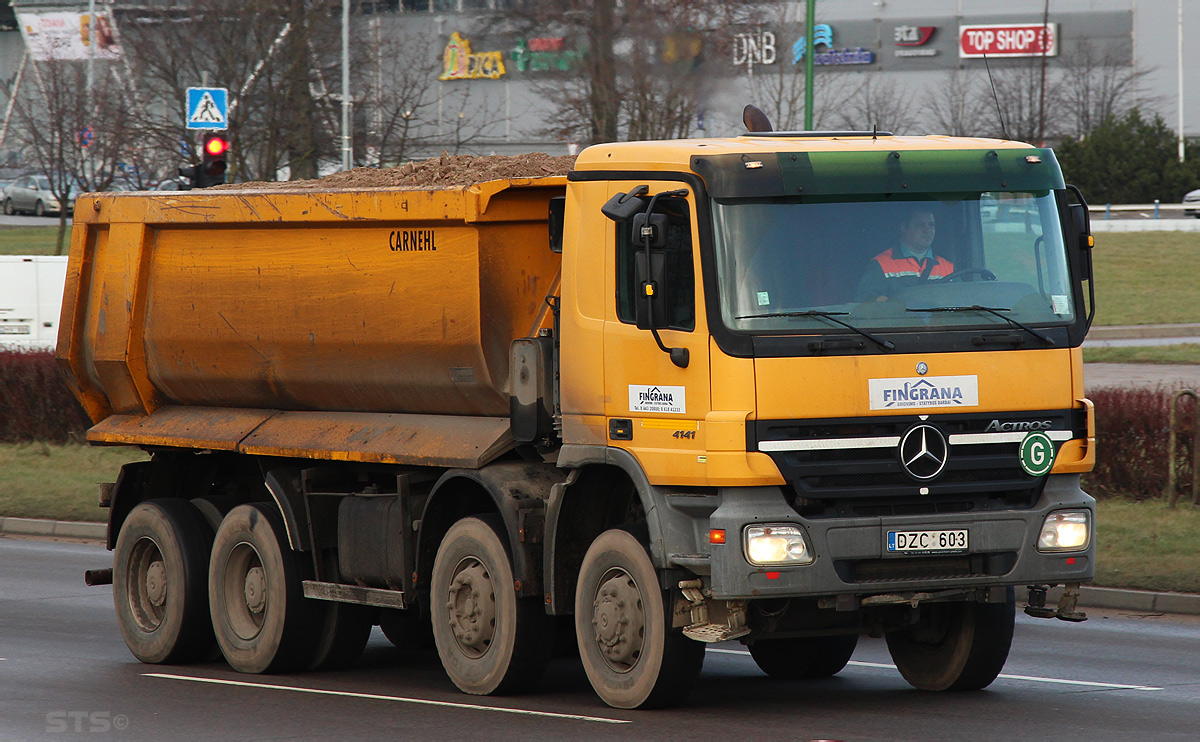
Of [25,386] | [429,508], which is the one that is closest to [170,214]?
[429,508]

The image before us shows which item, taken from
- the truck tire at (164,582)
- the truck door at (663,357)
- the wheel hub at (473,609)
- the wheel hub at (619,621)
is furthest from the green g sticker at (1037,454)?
the truck tire at (164,582)

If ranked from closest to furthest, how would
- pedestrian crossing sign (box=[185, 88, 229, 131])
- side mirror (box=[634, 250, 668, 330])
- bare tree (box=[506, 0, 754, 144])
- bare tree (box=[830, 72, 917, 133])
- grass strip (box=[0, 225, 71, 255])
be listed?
1. side mirror (box=[634, 250, 668, 330])
2. pedestrian crossing sign (box=[185, 88, 229, 131])
3. bare tree (box=[506, 0, 754, 144])
4. grass strip (box=[0, 225, 71, 255])
5. bare tree (box=[830, 72, 917, 133])

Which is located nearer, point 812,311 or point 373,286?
point 812,311

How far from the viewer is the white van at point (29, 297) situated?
3088 centimetres

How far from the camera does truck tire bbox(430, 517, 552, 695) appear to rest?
908 centimetres

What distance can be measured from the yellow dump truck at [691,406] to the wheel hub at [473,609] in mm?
21

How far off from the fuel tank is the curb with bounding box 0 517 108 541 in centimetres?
656

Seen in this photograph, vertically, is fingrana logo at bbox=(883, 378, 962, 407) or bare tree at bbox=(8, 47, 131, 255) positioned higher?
bare tree at bbox=(8, 47, 131, 255)

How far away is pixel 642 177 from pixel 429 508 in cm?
232

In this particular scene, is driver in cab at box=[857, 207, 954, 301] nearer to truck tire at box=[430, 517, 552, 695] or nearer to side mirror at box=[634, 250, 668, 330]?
side mirror at box=[634, 250, 668, 330]

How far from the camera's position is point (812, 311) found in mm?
8094

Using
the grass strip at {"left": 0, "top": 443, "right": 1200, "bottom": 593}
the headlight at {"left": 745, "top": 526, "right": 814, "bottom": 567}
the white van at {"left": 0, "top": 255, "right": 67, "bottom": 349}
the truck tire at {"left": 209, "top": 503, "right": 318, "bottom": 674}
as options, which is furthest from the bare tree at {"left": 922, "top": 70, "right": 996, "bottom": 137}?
the headlight at {"left": 745, "top": 526, "right": 814, "bottom": 567}

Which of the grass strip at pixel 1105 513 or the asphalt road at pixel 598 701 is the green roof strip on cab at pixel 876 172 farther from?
the grass strip at pixel 1105 513

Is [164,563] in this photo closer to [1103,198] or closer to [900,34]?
[1103,198]
